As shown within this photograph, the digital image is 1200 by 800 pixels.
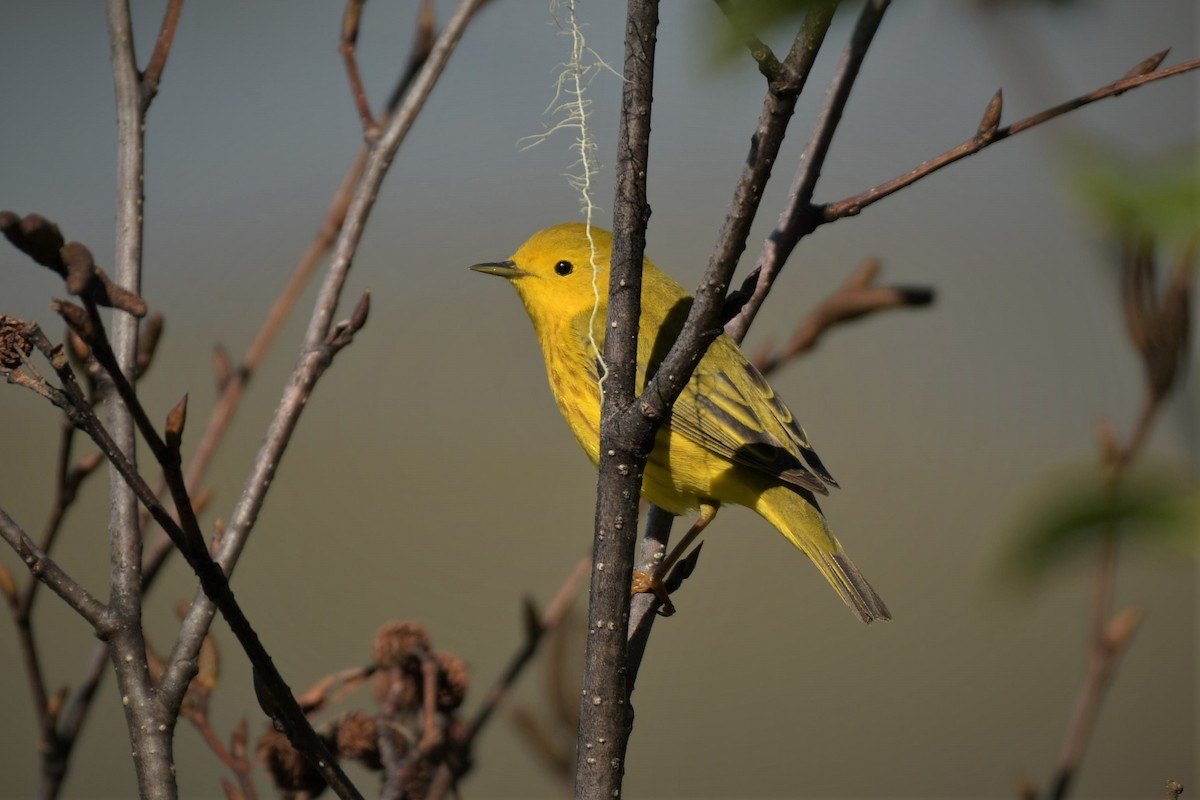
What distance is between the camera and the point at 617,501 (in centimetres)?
137

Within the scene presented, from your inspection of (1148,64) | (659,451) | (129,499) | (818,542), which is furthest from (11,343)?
(818,542)

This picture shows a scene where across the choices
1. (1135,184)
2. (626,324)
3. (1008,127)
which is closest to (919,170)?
(1008,127)

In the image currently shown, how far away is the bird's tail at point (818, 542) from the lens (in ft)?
9.53

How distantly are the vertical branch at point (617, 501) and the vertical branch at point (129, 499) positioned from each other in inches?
21.4

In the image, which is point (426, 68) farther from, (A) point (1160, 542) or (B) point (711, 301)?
(A) point (1160, 542)

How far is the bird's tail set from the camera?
2.91m

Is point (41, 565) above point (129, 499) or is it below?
below

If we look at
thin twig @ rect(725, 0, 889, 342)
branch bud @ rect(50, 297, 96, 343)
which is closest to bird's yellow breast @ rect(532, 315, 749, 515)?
thin twig @ rect(725, 0, 889, 342)

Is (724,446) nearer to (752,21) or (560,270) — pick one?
(560,270)

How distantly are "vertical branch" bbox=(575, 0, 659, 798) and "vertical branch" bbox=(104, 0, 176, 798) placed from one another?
1.79ft

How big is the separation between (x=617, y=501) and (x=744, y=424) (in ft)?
5.63

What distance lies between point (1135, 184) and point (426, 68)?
4.95 ft

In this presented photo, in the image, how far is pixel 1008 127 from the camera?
4.88 ft

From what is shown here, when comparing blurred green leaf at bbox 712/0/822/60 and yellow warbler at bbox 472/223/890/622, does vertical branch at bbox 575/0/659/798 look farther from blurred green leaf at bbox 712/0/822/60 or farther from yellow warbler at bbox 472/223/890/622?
yellow warbler at bbox 472/223/890/622
